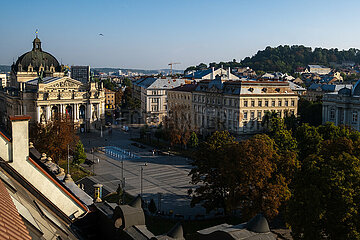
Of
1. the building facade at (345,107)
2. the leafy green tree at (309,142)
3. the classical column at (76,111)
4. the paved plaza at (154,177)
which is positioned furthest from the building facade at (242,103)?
the classical column at (76,111)

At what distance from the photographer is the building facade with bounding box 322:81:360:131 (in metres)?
67.5

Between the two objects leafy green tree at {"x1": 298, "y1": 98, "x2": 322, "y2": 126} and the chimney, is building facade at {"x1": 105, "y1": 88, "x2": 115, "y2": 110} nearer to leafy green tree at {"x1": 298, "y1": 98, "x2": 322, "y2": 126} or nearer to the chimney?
leafy green tree at {"x1": 298, "y1": 98, "x2": 322, "y2": 126}

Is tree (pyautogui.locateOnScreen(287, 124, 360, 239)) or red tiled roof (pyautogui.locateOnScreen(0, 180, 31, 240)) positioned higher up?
red tiled roof (pyautogui.locateOnScreen(0, 180, 31, 240))

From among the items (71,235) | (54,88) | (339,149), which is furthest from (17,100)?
(71,235)

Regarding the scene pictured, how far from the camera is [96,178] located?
4922 centimetres

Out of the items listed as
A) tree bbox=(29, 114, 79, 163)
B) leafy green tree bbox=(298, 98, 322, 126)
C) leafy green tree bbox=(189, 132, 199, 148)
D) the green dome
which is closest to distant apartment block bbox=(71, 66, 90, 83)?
the green dome

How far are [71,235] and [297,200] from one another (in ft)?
56.3

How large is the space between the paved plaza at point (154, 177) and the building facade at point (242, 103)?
649 inches

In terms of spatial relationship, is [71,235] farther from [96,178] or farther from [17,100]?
[17,100]

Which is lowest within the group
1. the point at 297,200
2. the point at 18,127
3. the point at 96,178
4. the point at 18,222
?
the point at 96,178

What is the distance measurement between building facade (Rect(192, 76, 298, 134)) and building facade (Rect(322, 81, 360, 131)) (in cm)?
747

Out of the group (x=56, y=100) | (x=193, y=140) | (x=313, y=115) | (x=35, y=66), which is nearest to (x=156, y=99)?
(x=56, y=100)

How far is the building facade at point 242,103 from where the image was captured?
240 ft

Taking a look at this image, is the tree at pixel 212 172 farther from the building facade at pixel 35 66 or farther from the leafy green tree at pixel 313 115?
the building facade at pixel 35 66
